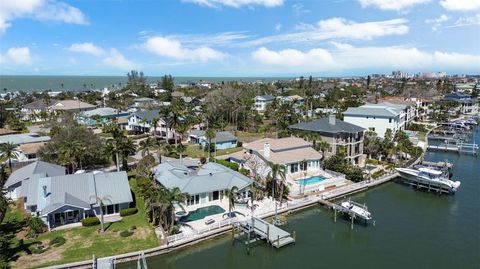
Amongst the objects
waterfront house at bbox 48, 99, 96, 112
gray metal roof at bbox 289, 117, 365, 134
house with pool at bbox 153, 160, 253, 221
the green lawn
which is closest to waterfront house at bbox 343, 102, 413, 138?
gray metal roof at bbox 289, 117, 365, 134

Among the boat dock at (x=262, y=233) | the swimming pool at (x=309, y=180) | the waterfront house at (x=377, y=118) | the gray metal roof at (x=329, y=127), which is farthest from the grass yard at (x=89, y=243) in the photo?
the waterfront house at (x=377, y=118)

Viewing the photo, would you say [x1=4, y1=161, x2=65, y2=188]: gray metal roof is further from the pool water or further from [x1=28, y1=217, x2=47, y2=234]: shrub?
the pool water

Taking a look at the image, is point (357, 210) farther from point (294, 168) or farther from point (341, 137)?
point (341, 137)

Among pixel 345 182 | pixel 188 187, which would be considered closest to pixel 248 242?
pixel 188 187

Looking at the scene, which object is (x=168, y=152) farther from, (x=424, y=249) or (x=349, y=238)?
(x=424, y=249)

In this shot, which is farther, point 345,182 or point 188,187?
point 345,182

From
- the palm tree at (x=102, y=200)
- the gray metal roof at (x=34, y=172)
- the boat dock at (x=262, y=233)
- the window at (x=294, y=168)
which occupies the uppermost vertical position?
the gray metal roof at (x=34, y=172)

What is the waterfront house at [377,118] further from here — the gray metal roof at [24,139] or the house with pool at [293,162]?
the gray metal roof at [24,139]
